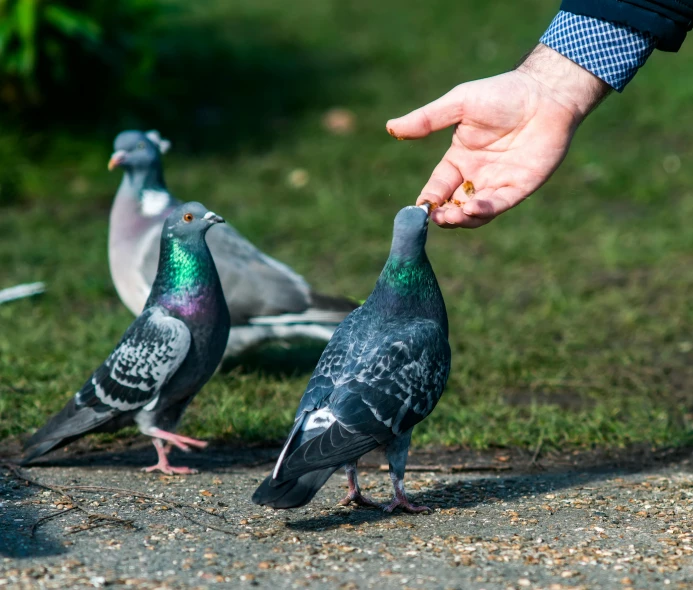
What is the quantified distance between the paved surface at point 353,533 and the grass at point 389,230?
70 centimetres

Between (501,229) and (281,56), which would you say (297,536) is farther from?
(281,56)

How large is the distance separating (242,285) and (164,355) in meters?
1.32

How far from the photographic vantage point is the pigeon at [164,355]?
12.1ft

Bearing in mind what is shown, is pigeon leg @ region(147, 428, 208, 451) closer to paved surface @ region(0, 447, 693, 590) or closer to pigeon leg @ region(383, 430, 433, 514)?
paved surface @ region(0, 447, 693, 590)

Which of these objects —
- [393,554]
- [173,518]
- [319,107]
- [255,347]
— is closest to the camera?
[393,554]

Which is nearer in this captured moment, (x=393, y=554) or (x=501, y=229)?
(x=393, y=554)

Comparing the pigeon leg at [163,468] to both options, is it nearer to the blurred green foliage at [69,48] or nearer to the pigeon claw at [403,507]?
the pigeon claw at [403,507]

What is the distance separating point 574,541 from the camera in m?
2.97

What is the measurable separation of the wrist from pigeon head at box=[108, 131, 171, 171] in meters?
2.45

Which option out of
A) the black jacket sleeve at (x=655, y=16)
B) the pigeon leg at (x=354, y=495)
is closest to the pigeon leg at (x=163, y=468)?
the pigeon leg at (x=354, y=495)

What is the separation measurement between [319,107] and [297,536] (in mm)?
7555

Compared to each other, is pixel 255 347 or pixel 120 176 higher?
pixel 120 176

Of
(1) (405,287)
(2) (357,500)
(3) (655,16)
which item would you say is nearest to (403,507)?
(2) (357,500)

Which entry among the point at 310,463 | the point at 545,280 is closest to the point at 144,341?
the point at 310,463
